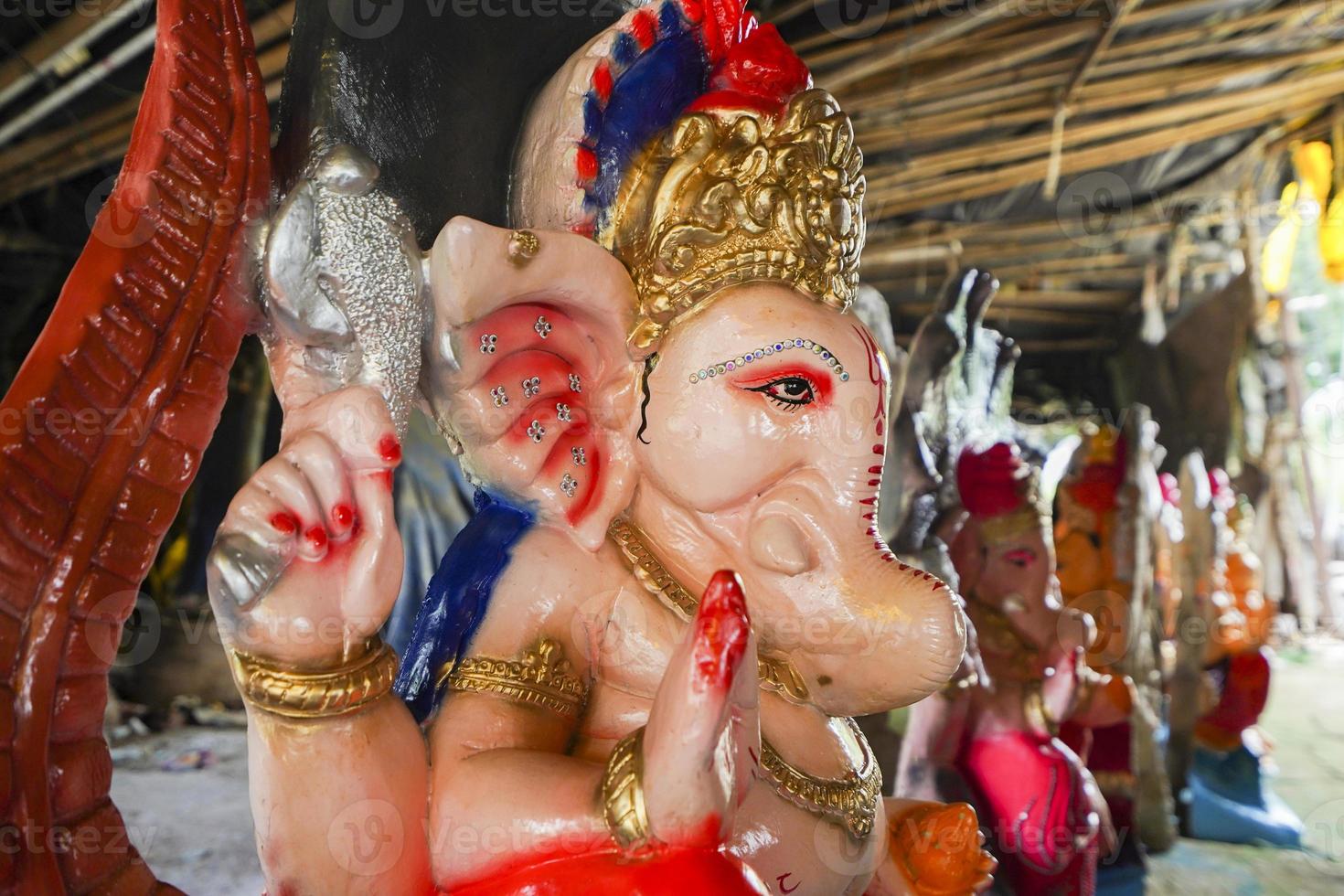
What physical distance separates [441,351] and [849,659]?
20.0 inches

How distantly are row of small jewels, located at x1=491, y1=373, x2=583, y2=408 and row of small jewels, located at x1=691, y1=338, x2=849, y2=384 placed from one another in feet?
0.43

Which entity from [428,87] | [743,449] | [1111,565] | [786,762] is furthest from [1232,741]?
[428,87]

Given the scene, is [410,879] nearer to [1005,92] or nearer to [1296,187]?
[1005,92]

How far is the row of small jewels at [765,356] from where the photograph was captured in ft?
3.14

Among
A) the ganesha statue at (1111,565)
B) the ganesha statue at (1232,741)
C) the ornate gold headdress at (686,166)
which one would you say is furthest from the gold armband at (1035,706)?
the ganesha statue at (1232,741)

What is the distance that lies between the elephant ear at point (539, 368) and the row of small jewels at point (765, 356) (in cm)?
8

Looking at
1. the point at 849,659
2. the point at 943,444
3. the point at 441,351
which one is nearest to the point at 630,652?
the point at 849,659

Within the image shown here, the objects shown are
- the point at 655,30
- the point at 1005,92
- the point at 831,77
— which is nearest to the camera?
the point at 655,30

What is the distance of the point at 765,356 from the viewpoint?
3.14ft

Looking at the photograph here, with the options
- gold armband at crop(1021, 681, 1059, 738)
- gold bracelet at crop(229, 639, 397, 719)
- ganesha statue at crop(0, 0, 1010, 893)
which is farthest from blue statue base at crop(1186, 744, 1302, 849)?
gold bracelet at crop(229, 639, 397, 719)

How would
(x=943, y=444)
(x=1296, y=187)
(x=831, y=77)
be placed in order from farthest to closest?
(x=1296, y=187), (x=831, y=77), (x=943, y=444)

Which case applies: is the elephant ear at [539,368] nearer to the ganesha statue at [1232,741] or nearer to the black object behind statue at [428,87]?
the black object behind statue at [428,87]

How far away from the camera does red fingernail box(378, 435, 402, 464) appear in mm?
711

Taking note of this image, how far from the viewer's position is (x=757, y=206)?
990 millimetres
